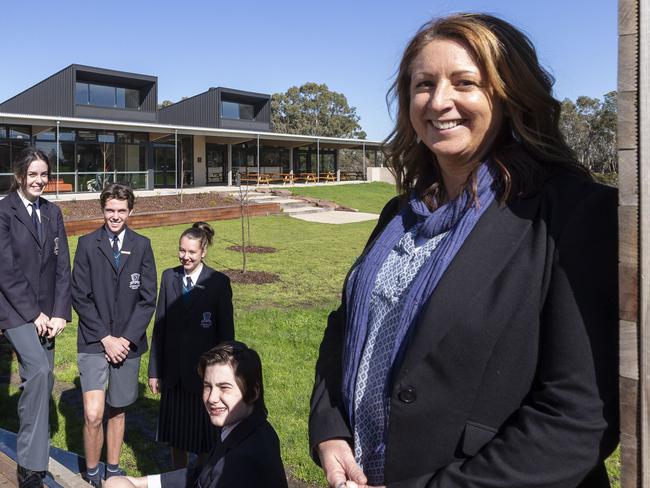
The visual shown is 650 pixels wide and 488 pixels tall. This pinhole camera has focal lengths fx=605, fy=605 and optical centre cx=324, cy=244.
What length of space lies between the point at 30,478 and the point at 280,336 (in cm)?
355

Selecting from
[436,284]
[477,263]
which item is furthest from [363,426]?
[477,263]

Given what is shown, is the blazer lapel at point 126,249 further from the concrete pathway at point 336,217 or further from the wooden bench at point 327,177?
the wooden bench at point 327,177

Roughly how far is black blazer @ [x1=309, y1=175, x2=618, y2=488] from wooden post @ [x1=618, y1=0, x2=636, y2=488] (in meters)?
0.07

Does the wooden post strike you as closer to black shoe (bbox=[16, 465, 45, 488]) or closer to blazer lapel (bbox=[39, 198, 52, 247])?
black shoe (bbox=[16, 465, 45, 488])

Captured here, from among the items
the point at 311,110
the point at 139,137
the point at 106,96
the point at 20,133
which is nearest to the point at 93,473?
the point at 20,133

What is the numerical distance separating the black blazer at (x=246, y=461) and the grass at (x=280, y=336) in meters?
1.56

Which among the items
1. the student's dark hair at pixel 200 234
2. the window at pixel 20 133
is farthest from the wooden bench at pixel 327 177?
the student's dark hair at pixel 200 234

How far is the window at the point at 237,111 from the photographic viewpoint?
39344 mm

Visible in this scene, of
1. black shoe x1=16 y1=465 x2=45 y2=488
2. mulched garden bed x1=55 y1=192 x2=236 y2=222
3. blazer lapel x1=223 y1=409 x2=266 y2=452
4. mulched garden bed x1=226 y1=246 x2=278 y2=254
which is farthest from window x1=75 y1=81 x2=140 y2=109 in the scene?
blazer lapel x1=223 y1=409 x2=266 y2=452

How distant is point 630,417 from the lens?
1.22 m

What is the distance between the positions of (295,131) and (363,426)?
69.0 metres

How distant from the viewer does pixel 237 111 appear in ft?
133

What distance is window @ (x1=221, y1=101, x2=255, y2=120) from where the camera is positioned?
39.3 m

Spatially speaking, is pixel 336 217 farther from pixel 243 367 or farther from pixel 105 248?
pixel 243 367
